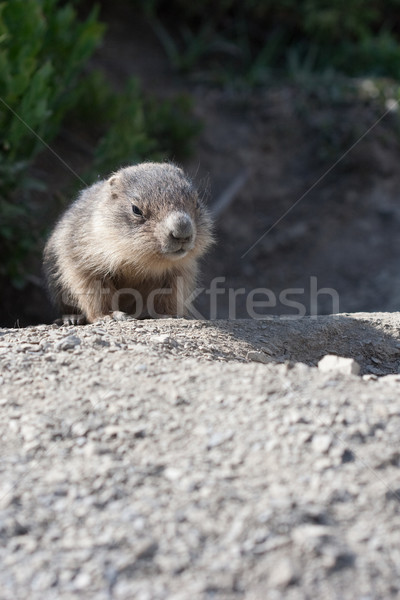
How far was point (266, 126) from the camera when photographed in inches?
442

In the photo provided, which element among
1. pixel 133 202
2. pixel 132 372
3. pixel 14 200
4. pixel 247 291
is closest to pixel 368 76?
pixel 247 291

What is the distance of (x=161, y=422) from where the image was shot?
10.4 feet

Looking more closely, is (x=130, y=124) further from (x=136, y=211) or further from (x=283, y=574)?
(x=283, y=574)

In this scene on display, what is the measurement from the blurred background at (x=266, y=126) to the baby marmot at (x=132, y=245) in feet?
7.13

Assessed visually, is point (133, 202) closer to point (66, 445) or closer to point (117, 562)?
point (66, 445)

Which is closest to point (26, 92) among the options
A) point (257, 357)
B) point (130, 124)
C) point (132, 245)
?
point (130, 124)

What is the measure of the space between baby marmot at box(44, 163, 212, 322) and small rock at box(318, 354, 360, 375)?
156cm

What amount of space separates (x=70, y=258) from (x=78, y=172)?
10.4 ft

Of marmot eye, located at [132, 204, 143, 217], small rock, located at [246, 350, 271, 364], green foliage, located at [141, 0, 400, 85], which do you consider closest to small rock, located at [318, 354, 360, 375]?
small rock, located at [246, 350, 271, 364]

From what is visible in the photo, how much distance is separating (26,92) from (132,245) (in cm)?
247

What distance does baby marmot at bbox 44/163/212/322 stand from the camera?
530 cm

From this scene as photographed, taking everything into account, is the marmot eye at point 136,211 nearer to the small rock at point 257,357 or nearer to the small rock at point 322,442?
the small rock at point 257,357

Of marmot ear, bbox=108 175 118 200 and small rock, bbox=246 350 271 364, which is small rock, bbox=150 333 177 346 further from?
marmot ear, bbox=108 175 118 200

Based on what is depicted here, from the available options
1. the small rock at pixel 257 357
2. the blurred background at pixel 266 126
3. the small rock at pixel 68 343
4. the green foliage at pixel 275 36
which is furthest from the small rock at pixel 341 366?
the green foliage at pixel 275 36
